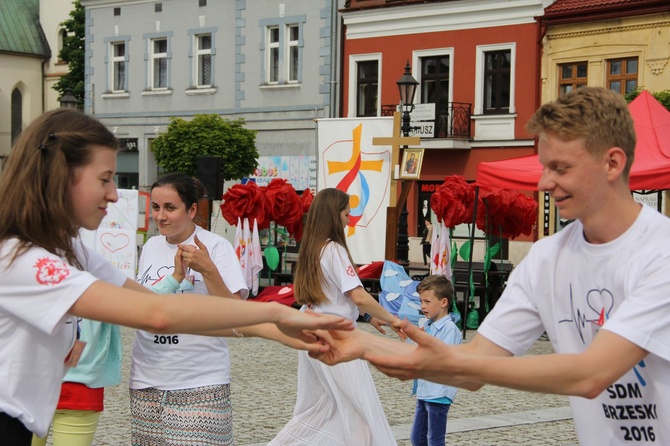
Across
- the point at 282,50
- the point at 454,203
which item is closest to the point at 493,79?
the point at 282,50

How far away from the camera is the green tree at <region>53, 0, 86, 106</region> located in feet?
155

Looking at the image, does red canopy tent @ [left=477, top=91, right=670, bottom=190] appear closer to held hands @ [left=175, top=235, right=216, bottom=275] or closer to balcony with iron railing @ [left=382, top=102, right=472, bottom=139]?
held hands @ [left=175, top=235, right=216, bottom=275]

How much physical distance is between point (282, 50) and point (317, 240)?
30664 mm

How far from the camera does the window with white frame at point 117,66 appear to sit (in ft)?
140

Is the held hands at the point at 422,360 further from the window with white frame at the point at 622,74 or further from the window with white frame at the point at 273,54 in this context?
the window with white frame at the point at 273,54

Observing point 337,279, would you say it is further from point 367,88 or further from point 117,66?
point 117,66

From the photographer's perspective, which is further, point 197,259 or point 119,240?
point 119,240

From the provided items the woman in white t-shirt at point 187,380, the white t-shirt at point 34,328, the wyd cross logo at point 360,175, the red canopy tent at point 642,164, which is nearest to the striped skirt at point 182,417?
the woman in white t-shirt at point 187,380

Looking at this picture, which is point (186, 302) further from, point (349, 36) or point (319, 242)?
point (349, 36)

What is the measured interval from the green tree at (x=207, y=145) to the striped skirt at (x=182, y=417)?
1096 inches

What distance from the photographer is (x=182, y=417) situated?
17.8 feet

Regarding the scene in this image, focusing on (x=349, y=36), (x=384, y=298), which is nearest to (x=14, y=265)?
(x=384, y=298)

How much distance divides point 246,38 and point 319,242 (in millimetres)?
31615

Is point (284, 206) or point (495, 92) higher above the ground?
point (495, 92)
